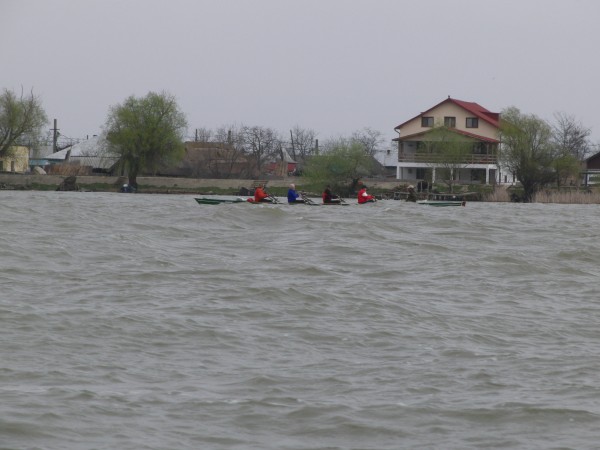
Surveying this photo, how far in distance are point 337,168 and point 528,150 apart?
44.6 ft

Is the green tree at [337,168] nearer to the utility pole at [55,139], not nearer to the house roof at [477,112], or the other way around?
the house roof at [477,112]

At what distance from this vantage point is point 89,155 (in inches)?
3738

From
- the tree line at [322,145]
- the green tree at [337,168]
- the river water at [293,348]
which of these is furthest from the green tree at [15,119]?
the river water at [293,348]

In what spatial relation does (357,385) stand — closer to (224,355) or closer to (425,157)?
(224,355)

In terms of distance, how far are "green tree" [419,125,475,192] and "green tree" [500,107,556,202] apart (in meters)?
3.17

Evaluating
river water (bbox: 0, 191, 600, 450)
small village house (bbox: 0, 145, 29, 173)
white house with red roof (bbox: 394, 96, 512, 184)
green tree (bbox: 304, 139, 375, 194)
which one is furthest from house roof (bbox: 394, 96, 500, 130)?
river water (bbox: 0, 191, 600, 450)

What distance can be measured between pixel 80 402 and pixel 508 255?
44.5 feet

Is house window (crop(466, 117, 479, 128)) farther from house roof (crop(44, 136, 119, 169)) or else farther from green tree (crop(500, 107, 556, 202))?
house roof (crop(44, 136, 119, 169))

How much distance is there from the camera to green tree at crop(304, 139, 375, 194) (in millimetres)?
72688

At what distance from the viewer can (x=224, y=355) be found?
10.2 m

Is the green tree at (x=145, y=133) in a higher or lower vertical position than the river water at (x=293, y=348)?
higher

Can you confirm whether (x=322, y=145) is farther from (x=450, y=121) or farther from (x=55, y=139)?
(x=55, y=139)

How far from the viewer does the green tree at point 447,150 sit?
3091 inches

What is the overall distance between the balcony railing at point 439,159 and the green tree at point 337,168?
7.35m
